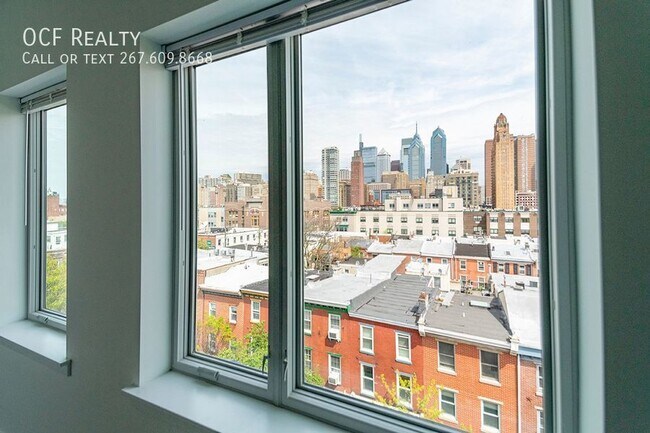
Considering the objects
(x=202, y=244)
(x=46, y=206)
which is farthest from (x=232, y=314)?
(x=46, y=206)

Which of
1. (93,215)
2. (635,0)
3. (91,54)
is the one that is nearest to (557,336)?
(635,0)

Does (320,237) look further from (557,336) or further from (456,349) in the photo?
(557,336)

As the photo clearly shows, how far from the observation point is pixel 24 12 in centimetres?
172

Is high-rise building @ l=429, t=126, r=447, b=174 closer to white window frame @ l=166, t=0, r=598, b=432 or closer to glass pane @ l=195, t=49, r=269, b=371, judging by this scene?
white window frame @ l=166, t=0, r=598, b=432

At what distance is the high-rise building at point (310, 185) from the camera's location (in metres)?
1.16

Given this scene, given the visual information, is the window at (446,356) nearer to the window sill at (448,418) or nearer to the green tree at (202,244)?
the window sill at (448,418)

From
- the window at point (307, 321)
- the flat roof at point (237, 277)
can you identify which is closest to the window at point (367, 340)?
the window at point (307, 321)

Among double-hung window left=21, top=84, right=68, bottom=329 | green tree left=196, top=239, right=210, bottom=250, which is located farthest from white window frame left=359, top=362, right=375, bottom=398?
double-hung window left=21, top=84, right=68, bottom=329

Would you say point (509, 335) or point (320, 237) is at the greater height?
point (320, 237)

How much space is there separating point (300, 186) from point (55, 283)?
5.99 ft

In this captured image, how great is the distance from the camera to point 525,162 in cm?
83

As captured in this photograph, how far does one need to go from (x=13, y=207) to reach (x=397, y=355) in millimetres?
2438

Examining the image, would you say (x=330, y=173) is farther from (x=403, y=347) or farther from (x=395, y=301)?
(x=403, y=347)

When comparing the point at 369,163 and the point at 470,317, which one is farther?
the point at 369,163
